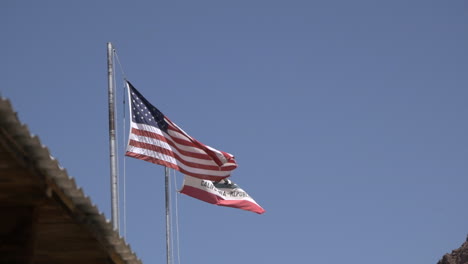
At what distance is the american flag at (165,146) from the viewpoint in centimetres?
1955

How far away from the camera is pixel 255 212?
81.6ft

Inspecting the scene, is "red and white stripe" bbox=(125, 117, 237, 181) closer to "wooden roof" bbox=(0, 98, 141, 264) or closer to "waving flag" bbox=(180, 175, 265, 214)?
"waving flag" bbox=(180, 175, 265, 214)

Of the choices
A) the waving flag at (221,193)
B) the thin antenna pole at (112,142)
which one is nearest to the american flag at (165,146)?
the thin antenna pole at (112,142)

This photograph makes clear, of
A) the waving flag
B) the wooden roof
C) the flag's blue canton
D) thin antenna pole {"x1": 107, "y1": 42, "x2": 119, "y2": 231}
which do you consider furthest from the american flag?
the wooden roof

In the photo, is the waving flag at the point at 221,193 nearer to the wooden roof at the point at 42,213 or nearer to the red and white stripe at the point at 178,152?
the red and white stripe at the point at 178,152

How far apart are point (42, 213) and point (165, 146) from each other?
995cm

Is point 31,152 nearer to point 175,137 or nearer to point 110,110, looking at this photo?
point 110,110

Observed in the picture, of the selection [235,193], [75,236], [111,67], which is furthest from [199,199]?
[75,236]

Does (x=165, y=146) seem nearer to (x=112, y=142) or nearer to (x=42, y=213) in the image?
(x=112, y=142)

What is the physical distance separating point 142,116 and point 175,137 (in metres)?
0.87

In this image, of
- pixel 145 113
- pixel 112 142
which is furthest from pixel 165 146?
pixel 112 142

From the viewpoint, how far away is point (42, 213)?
10.3 meters

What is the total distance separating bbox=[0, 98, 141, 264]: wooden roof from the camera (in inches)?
340

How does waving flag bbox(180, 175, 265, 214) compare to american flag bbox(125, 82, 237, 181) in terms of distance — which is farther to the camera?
waving flag bbox(180, 175, 265, 214)
